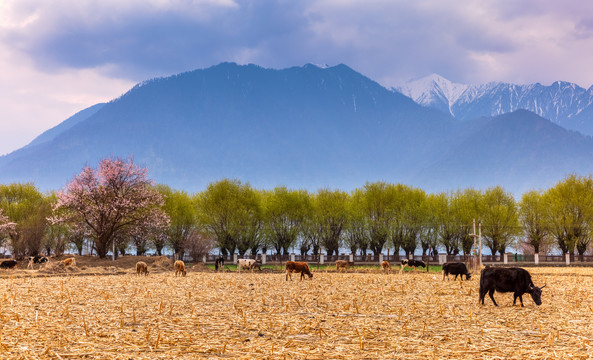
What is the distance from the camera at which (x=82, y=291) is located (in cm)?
2156

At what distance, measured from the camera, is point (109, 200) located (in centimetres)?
5338

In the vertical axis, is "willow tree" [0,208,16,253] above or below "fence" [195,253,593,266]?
above

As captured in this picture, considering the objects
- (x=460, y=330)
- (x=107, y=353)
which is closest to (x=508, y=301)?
(x=460, y=330)

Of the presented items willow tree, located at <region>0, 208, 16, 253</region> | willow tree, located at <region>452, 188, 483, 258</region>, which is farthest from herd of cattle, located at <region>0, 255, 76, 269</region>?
willow tree, located at <region>452, 188, 483, 258</region>

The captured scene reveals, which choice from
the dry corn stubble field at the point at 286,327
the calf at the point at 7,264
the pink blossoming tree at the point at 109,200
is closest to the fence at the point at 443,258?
the pink blossoming tree at the point at 109,200

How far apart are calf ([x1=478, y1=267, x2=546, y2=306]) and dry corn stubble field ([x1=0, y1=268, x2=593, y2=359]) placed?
1.82 ft

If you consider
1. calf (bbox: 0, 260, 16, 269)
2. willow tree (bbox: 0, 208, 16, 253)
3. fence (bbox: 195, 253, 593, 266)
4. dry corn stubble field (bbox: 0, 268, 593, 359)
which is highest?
willow tree (bbox: 0, 208, 16, 253)

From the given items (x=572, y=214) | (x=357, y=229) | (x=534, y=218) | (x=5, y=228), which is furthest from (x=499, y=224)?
(x=5, y=228)

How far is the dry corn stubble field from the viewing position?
10359mm

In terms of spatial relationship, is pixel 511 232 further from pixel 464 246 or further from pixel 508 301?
pixel 508 301

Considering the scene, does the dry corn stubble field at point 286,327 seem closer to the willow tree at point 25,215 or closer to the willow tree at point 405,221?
the willow tree at point 25,215

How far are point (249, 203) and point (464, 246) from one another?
3449 centimetres

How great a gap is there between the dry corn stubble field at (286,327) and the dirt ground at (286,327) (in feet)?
0.08

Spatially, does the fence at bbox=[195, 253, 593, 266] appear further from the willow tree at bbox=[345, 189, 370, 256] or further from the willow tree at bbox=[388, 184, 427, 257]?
the willow tree at bbox=[388, 184, 427, 257]
